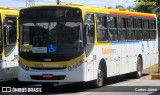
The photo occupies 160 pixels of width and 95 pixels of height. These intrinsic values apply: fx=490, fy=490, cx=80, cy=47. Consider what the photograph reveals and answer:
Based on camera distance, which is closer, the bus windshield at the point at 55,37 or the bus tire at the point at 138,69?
the bus windshield at the point at 55,37

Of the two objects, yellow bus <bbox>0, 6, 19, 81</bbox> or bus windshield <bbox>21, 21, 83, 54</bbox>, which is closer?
bus windshield <bbox>21, 21, 83, 54</bbox>

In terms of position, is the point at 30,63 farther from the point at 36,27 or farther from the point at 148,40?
the point at 148,40

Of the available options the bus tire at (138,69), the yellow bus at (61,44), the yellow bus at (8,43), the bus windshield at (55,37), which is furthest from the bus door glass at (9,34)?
the bus tire at (138,69)

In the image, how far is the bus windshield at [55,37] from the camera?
16500 millimetres

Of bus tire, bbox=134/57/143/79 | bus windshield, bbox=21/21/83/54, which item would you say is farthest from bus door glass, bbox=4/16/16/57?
bus tire, bbox=134/57/143/79

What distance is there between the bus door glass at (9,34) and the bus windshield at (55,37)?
3.75ft

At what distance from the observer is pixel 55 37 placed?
54.5ft

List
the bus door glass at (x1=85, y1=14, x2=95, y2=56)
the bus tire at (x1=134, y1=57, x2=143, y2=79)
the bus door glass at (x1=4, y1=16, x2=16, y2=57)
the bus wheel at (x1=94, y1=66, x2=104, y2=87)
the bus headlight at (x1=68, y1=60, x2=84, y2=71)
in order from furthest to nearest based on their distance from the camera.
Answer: the bus tire at (x1=134, y1=57, x2=143, y2=79), the bus wheel at (x1=94, y1=66, x2=104, y2=87), the bus door glass at (x1=4, y1=16, x2=16, y2=57), the bus door glass at (x1=85, y1=14, x2=95, y2=56), the bus headlight at (x1=68, y1=60, x2=84, y2=71)

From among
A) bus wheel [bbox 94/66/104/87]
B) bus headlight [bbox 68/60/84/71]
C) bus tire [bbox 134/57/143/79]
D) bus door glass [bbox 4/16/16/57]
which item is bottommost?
bus tire [bbox 134/57/143/79]

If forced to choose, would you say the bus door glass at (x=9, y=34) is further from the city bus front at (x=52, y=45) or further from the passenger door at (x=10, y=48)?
the city bus front at (x=52, y=45)

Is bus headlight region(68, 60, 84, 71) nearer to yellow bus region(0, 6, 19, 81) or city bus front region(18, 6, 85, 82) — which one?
city bus front region(18, 6, 85, 82)

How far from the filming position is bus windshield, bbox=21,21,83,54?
650 inches

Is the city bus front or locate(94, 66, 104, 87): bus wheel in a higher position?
the city bus front

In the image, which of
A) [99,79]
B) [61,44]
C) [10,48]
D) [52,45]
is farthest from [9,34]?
[99,79]
